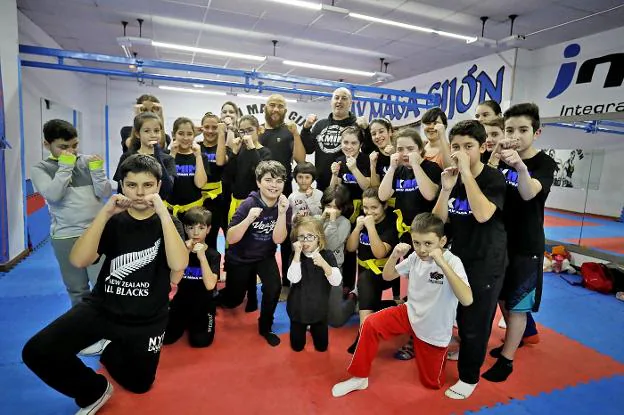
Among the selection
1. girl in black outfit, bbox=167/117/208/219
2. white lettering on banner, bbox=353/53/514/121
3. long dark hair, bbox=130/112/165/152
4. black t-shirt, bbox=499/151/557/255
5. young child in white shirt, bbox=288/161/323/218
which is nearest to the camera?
black t-shirt, bbox=499/151/557/255

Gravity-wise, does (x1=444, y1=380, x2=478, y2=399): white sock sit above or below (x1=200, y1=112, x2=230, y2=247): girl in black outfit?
below

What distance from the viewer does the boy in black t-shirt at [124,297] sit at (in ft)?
6.81

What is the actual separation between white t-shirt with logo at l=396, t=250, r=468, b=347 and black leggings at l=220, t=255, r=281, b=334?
1.23 m

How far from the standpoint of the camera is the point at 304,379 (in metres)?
2.59

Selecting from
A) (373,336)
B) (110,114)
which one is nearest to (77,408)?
(373,336)

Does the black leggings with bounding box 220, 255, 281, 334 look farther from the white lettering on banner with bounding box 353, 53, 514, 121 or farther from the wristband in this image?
the white lettering on banner with bounding box 353, 53, 514, 121

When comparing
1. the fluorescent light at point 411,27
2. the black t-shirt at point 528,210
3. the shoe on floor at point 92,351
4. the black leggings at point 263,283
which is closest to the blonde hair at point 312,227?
the black leggings at point 263,283

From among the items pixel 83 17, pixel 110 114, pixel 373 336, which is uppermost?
pixel 83 17

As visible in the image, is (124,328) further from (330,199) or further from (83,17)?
(83,17)

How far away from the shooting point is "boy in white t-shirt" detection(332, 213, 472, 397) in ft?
8.05

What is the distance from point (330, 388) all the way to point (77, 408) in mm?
1576

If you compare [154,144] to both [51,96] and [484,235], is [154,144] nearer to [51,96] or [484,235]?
[484,235]

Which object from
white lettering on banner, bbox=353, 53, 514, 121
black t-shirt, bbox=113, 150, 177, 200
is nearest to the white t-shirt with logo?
black t-shirt, bbox=113, 150, 177, 200

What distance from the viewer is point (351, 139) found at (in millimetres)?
3518
